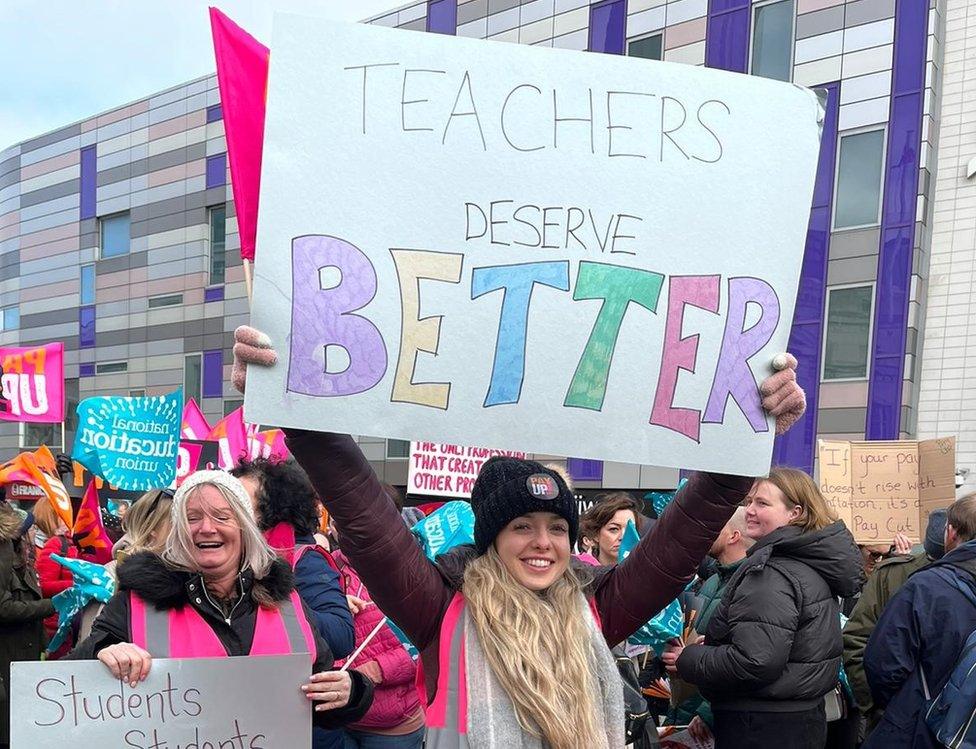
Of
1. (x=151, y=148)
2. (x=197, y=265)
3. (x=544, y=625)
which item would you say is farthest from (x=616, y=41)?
(x=544, y=625)

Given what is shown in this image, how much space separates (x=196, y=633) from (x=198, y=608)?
0.07 m

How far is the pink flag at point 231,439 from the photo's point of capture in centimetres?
895

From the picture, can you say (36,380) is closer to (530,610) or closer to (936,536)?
(936,536)

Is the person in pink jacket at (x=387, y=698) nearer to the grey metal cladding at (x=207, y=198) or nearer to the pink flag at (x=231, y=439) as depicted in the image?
the pink flag at (x=231, y=439)

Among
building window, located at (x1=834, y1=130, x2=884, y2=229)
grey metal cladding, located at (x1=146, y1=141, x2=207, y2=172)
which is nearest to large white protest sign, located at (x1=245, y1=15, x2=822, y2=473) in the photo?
building window, located at (x1=834, y1=130, x2=884, y2=229)

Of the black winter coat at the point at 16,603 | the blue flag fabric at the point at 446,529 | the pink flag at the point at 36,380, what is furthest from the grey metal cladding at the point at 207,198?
the blue flag fabric at the point at 446,529

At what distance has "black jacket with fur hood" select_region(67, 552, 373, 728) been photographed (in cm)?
227

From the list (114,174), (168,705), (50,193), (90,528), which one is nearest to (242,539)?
(168,705)

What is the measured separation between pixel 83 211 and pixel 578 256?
25997 millimetres

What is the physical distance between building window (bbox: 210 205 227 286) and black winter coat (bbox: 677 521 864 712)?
812 inches

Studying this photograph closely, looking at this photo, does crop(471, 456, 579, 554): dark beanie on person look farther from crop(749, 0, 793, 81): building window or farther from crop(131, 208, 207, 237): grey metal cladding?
crop(131, 208, 207, 237): grey metal cladding

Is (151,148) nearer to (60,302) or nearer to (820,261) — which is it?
(60,302)

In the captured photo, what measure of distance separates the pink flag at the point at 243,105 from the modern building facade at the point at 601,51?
12706 millimetres

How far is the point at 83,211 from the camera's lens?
24938 millimetres
